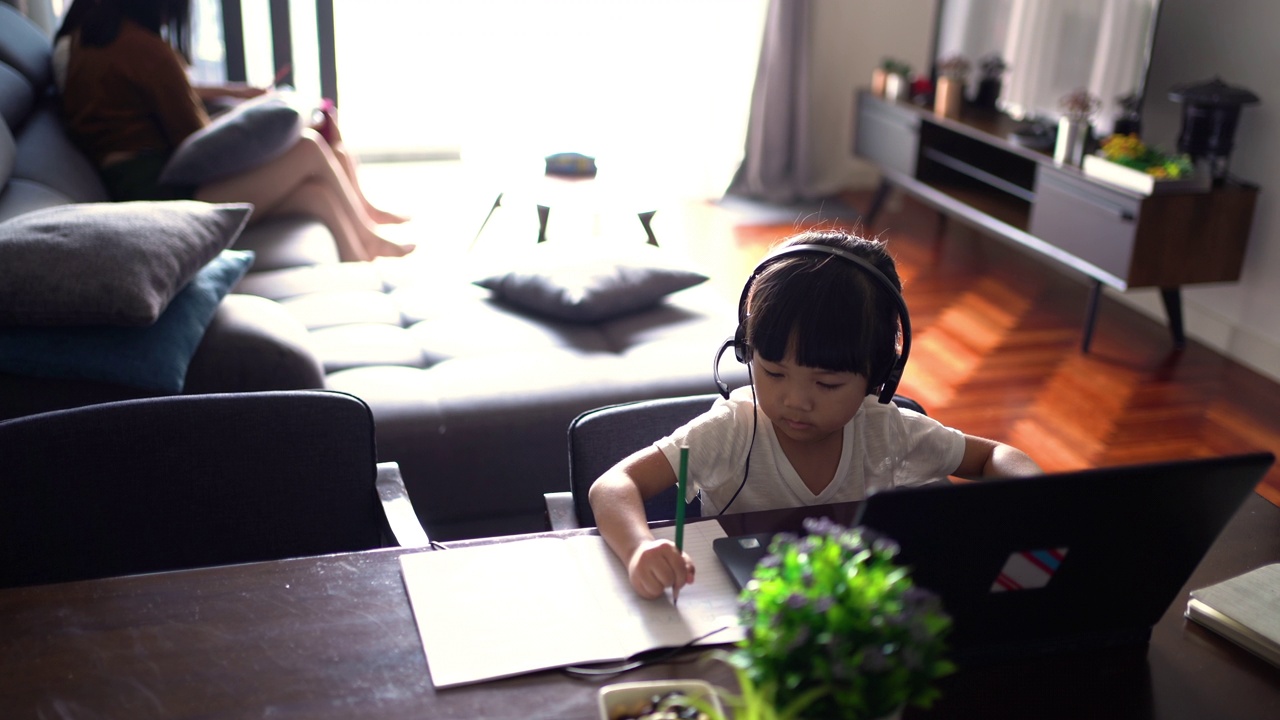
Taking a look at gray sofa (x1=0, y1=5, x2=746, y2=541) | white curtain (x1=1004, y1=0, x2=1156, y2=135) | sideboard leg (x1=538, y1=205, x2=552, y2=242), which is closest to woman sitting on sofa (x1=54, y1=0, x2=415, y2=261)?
gray sofa (x1=0, y1=5, x2=746, y2=541)

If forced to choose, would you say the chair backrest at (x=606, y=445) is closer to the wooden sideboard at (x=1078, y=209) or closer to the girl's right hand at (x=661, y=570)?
the girl's right hand at (x=661, y=570)

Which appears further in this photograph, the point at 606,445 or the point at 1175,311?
the point at 1175,311

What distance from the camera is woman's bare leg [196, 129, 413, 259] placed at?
122 inches

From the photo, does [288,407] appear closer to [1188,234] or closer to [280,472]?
[280,472]

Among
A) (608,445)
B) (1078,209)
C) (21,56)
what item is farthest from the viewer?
(1078,209)

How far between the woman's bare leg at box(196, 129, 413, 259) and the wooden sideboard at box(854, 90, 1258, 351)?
6.99ft

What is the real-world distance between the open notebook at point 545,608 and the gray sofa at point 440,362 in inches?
35.9

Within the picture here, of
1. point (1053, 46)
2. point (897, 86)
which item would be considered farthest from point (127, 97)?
point (1053, 46)

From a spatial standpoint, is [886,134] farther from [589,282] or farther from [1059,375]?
[589,282]

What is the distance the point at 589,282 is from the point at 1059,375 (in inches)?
63.7

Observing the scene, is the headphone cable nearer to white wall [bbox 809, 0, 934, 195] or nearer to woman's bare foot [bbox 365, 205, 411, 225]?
woman's bare foot [bbox 365, 205, 411, 225]

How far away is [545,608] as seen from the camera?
1000mm

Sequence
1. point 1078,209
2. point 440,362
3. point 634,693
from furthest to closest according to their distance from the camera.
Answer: point 1078,209
point 440,362
point 634,693

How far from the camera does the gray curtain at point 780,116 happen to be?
4.99 m
